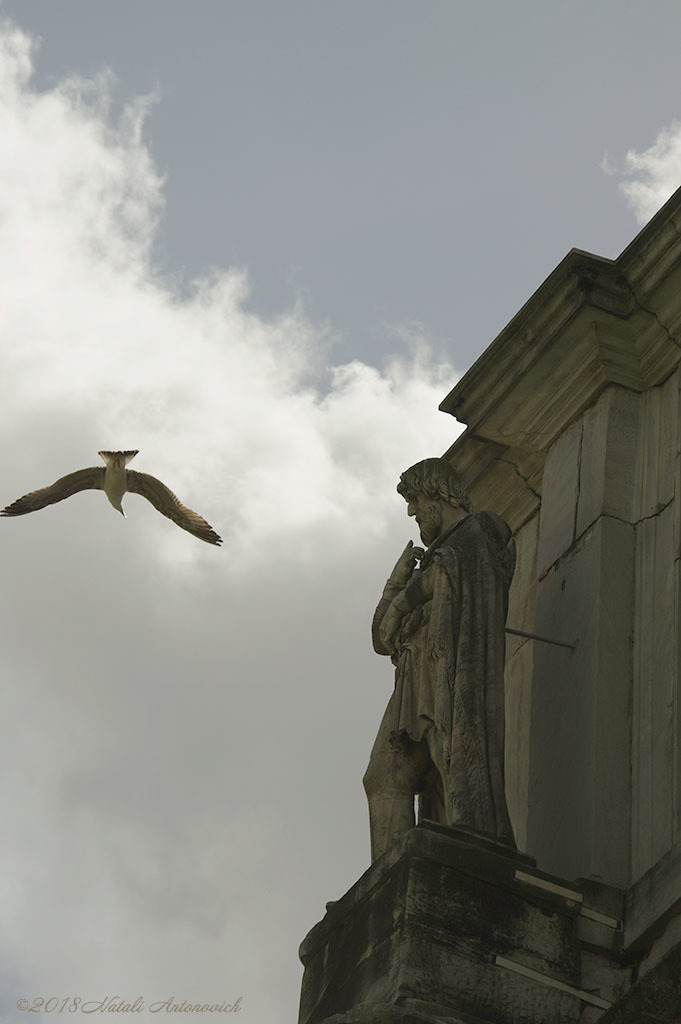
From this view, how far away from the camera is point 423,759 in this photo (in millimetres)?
11070

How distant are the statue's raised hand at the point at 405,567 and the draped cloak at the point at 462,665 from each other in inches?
4.8

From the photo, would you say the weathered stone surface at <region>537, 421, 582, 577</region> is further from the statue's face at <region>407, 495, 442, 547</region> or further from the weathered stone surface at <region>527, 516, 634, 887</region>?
the statue's face at <region>407, 495, 442, 547</region>

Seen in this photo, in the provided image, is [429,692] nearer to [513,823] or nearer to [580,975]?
[513,823]

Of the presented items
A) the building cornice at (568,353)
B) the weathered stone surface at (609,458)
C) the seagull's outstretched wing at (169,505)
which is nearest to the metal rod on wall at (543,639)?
the weathered stone surface at (609,458)

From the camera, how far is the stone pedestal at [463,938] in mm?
9281

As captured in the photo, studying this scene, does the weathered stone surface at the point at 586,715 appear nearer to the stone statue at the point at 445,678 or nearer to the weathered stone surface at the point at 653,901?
the weathered stone surface at the point at 653,901

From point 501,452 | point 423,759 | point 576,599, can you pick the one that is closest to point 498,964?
point 423,759

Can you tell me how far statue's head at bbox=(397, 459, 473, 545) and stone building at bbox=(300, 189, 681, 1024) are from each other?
2.09ft

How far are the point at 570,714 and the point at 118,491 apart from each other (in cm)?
373

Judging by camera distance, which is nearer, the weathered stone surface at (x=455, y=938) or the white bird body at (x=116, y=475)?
the weathered stone surface at (x=455, y=938)

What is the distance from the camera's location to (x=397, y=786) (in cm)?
1105

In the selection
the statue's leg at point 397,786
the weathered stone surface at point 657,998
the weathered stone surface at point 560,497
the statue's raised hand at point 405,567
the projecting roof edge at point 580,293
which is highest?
the projecting roof edge at point 580,293

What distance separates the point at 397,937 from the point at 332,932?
2.95 feet

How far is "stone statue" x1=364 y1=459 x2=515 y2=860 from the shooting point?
10359mm
